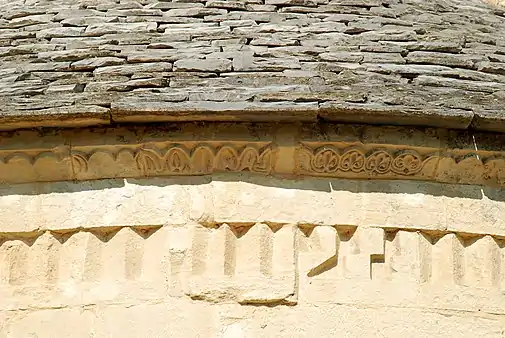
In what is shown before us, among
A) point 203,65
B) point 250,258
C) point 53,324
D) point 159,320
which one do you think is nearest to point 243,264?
point 250,258

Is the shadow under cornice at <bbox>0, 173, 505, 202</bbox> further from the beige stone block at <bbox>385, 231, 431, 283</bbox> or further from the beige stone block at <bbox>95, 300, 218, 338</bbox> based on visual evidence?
the beige stone block at <bbox>95, 300, 218, 338</bbox>

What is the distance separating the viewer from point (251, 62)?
20.5ft

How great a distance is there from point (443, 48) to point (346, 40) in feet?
1.71

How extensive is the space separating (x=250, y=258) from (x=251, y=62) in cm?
109

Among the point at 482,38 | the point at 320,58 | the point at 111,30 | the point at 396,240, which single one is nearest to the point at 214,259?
the point at 396,240

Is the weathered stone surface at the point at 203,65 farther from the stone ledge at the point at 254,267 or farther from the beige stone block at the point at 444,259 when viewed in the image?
the beige stone block at the point at 444,259

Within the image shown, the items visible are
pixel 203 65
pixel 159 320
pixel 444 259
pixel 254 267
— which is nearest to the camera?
pixel 159 320

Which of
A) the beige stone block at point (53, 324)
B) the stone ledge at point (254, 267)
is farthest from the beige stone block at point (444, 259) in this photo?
the beige stone block at point (53, 324)

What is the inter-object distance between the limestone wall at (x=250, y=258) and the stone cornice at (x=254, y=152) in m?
0.06

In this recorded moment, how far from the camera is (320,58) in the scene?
6359mm

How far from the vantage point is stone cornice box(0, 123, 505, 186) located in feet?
19.1

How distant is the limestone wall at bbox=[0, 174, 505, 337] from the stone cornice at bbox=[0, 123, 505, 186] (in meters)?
0.06

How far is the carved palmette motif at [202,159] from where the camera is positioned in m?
5.84

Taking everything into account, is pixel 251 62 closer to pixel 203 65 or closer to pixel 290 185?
pixel 203 65
